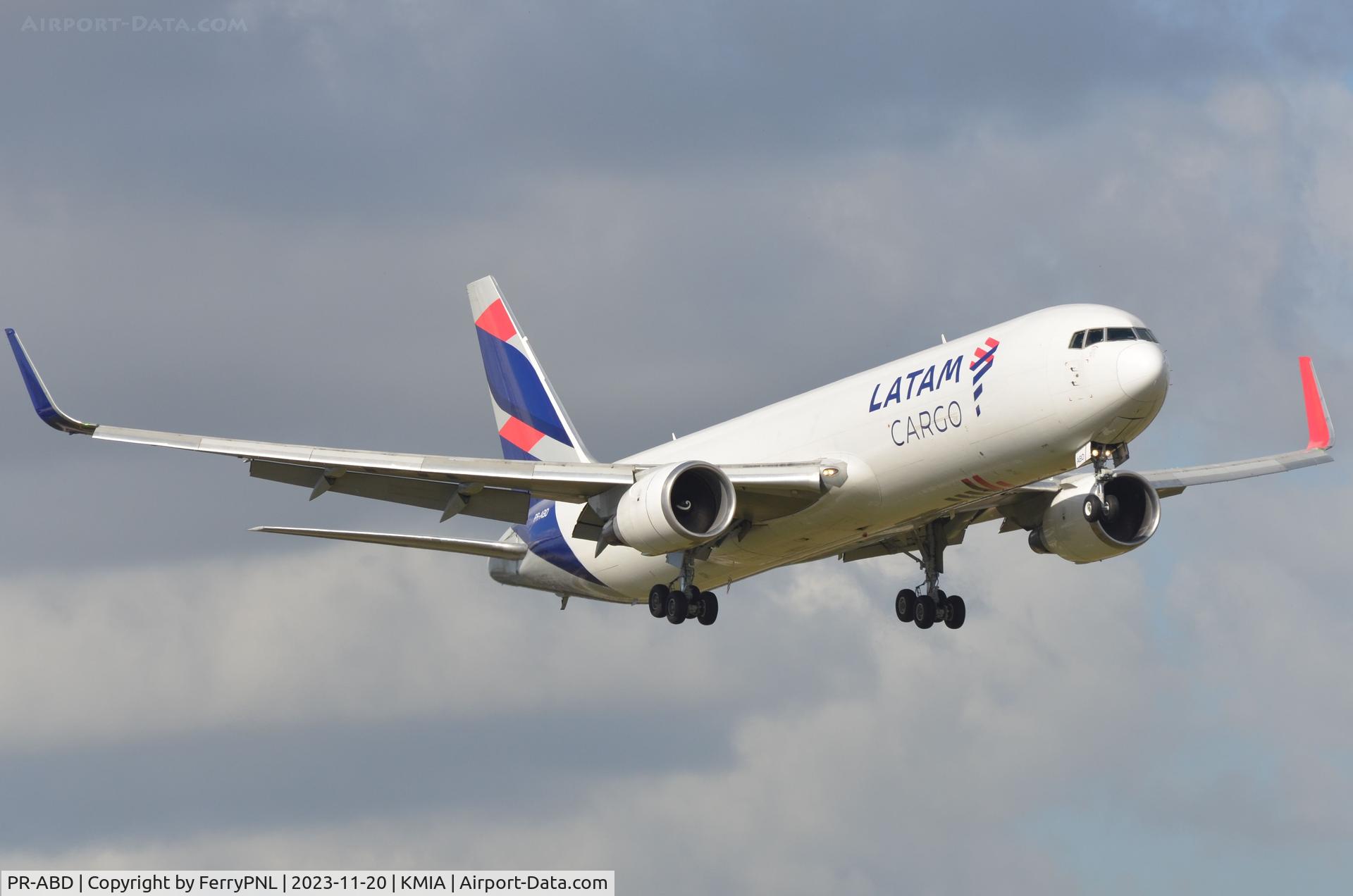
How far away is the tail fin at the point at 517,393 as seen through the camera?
50.3 metres

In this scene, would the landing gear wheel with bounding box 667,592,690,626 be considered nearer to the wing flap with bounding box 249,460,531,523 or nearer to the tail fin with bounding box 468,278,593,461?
the wing flap with bounding box 249,460,531,523

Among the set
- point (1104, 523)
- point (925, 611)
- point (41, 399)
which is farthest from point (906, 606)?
point (41, 399)

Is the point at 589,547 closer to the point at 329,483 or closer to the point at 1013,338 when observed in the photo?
the point at 329,483

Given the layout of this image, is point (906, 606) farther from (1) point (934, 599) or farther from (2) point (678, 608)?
(2) point (678, 608)

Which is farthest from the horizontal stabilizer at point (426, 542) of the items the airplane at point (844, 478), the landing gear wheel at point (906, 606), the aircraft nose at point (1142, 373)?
the aircraft nose at point (1142, 373)

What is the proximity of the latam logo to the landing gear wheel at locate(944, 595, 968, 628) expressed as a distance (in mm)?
9978

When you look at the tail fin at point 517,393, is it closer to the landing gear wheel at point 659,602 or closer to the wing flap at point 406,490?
the wing flap at point 406,490

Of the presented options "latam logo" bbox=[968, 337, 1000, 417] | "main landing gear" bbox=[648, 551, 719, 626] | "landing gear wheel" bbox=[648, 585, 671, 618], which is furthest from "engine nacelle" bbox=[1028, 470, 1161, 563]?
"landing gear wheel" bbox=[648, 585, 671, 618]

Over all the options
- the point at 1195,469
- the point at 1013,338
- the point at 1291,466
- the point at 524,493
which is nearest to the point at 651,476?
the point at 524,493

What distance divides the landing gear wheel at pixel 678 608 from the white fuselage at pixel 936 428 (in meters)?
1.06

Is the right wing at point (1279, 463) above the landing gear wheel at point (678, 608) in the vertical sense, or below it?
above

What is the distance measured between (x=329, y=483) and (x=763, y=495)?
951 centimetres

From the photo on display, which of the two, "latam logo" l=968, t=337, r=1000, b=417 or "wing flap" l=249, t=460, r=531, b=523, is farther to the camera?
"wing flap" l=249, t=460, r=531, b=523

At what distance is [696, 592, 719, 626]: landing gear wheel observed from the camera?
42406 millimetres
